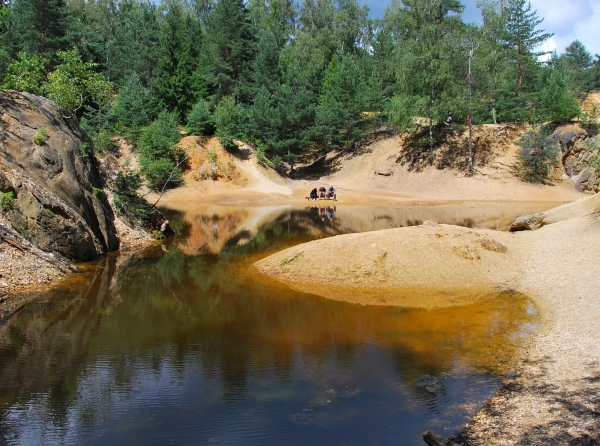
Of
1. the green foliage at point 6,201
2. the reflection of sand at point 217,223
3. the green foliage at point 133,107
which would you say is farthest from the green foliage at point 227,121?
the green foliage at point 6,201

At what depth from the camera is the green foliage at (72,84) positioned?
26.0 meters

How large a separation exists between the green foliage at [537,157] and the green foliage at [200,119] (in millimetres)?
34724

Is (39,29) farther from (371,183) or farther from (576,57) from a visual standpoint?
(576,57)

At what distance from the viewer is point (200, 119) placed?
5669 cm

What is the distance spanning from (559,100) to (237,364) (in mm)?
51231

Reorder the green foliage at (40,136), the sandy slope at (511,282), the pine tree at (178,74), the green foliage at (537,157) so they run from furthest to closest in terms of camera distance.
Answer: the pine tree at (178,74), the green foliage at (537,157), the green foliage at (40,136), the sandy slope at (511,282)

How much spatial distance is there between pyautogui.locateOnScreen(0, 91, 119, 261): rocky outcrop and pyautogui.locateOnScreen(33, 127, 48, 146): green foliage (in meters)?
0.06

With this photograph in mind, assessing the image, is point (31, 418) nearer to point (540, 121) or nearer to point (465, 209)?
point (465, 209)

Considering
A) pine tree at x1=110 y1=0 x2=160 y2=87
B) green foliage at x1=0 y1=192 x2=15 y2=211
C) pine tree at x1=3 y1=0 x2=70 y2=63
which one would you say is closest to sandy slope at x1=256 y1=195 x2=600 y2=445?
green foliage at x1=0 y1=192 x2=15 y2=211

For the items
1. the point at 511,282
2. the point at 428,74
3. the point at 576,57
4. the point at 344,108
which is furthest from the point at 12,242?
the point at 576,57

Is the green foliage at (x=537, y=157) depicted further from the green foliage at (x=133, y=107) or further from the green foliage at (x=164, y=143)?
the green foliage at (x=133, y=107)

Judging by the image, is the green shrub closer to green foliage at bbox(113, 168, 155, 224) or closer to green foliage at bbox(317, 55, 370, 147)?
green foliage at bbox(317, 55, 370, 147)

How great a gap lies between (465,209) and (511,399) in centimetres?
3410

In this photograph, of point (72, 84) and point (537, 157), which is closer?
point (72, 84)
